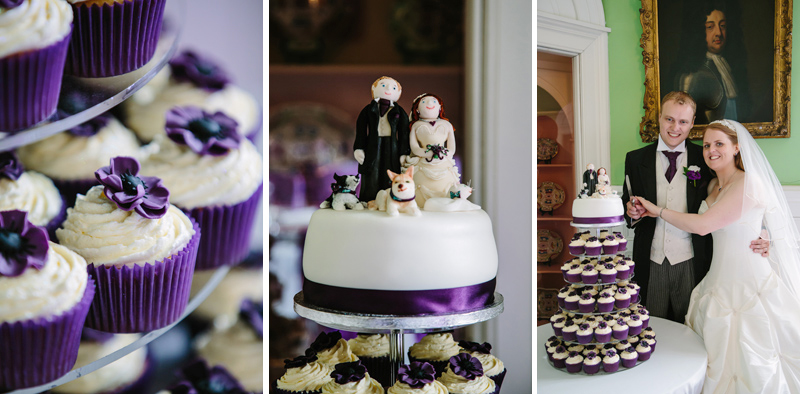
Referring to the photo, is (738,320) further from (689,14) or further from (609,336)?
(689,14)

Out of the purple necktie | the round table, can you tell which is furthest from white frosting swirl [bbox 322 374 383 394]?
the purple necktie

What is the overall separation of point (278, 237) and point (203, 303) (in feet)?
1.60

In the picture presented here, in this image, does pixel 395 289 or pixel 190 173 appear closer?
pixel 395 289

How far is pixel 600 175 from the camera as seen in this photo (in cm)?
272

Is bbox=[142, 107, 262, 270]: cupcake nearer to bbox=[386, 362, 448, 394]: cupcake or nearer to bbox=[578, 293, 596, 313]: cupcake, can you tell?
bbox=[386, 362, 448, 394]: cupcake

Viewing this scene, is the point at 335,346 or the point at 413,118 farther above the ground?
the point at 413,118

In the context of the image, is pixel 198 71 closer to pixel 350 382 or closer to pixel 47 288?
pixel 47 288

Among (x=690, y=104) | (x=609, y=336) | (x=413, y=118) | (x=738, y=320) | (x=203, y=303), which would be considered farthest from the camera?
(x=690, y=104)

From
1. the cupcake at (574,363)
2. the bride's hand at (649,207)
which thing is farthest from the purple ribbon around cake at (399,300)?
the bride's hand at (649,207)

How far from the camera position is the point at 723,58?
3348 millimetres

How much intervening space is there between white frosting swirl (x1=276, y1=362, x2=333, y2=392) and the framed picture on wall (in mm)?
2673

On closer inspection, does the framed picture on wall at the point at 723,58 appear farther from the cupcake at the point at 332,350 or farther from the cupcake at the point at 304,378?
the cupcake at the point at 304,378

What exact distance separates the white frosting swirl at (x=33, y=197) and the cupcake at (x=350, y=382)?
1.23 m

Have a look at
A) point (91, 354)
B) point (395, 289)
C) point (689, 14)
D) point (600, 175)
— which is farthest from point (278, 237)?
point (689, 14)
